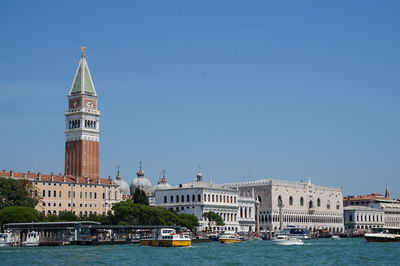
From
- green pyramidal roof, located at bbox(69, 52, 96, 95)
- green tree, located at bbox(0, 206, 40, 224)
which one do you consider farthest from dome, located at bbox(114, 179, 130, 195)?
green tree, located at bbox(0, 206, 40, 224)

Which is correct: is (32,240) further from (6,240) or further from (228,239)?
(228,239)

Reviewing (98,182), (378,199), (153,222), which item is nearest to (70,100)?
(98,182)

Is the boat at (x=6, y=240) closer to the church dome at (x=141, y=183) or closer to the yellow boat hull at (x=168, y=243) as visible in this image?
the yellow boat hull at (x=168, y=243)

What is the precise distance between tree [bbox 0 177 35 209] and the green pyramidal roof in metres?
31.9

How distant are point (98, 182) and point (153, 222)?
64.9 feet

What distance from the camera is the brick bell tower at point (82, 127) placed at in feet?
387

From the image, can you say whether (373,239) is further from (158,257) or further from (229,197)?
(158,257)

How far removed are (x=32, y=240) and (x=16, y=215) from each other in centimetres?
558

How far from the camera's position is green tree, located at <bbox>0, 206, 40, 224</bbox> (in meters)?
83.1

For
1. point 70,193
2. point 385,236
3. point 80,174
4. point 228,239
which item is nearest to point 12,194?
point 70,193

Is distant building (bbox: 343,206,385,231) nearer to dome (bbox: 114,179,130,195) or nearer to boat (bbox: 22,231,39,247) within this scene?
dome (bbox: 114,179,130,195)

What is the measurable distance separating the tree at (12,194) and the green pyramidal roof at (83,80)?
105 ft

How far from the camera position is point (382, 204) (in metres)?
170

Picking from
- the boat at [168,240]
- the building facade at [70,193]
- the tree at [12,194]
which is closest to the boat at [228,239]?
the boat at [168,240]
